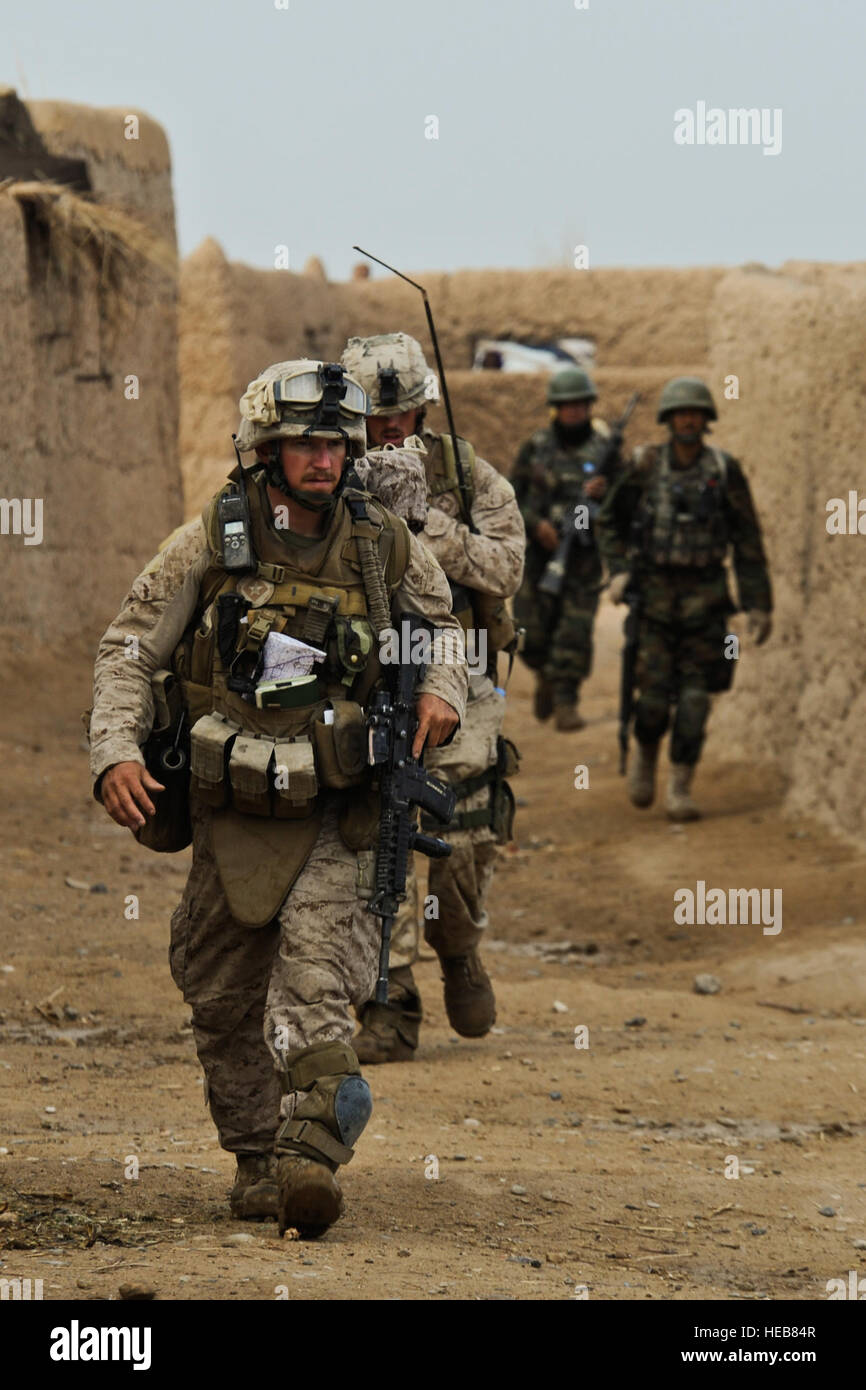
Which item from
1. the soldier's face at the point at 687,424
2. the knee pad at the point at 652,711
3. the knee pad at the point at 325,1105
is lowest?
the knee pad at the point at 325,1105

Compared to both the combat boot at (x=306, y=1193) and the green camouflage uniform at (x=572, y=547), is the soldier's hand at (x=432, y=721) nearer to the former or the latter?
the combat boot at (x=306, y=1193)

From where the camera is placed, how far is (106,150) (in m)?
10.8

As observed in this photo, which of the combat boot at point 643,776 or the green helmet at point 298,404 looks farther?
the combat boot at point 643,776

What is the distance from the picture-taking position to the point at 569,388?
10.5 m

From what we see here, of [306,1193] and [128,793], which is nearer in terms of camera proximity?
[306,1193]

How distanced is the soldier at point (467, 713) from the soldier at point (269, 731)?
4.28 ft

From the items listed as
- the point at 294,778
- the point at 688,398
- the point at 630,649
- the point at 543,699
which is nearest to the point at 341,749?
the point at 294,778

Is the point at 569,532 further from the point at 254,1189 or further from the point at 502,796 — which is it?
the point at 254,1189

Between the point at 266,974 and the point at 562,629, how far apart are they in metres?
6.86

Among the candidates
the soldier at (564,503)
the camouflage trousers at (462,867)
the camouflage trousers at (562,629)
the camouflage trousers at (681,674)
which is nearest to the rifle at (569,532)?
the soldier at (564,503)

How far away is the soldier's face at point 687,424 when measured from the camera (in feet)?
30.0

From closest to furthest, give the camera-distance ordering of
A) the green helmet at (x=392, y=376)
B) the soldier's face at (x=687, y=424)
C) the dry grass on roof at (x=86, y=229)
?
the green helmet at (x=392, y=376)
the soldier's face at (x=687, y=424)
the dry grass on roof at (x=86, y=229)

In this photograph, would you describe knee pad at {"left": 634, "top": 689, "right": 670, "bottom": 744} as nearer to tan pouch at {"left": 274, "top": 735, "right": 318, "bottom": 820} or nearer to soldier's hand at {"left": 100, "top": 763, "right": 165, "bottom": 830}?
tan pouch at {"left": 274, "top": 735, "right": 318, "bottom": 820}
